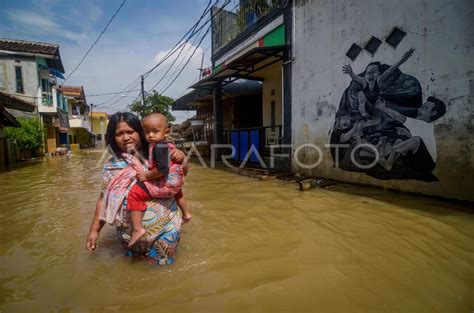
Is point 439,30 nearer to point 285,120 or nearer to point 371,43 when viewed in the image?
point 371,43

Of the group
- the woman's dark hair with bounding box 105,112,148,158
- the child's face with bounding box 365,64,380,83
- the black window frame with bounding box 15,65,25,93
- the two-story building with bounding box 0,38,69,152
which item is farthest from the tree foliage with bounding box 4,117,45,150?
the child's face with bounding box 365,64,380,83

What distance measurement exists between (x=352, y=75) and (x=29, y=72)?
21.1 metres

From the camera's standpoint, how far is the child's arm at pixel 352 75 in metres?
5.75

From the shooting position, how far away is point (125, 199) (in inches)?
79.0

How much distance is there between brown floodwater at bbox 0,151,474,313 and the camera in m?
1.84

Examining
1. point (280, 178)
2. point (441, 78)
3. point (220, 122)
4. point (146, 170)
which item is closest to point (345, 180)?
point (280, 178)

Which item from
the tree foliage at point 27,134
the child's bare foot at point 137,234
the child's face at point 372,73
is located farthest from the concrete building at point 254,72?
the tree foliage at point 27,134

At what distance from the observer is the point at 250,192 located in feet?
18.5

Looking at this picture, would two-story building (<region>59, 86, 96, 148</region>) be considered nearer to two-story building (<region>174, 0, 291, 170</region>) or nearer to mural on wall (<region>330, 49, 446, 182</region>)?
two-story building (<region>174, 0, 291, 170</region>)

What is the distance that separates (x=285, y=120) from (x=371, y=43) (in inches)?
125

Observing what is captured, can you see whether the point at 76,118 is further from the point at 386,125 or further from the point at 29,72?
the point at 386,125

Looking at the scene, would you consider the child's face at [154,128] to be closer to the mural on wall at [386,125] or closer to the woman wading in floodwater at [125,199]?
the woman wading in floodwater at [125,199]

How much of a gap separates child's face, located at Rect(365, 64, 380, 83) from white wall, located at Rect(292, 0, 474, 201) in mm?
158

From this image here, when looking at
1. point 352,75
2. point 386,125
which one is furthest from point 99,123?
point 386,125
